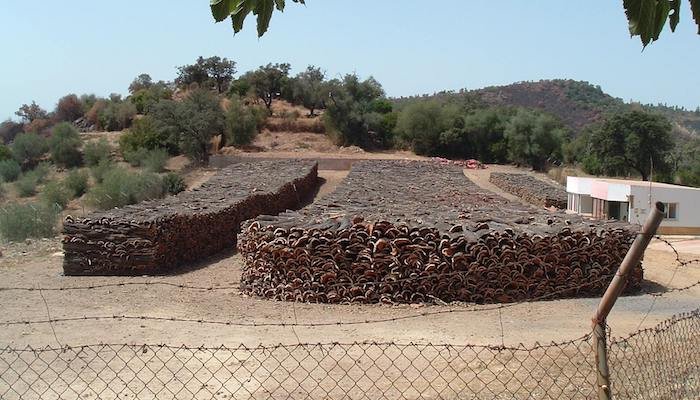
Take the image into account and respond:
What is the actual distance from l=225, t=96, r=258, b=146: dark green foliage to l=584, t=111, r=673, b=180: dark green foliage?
87.4 ft

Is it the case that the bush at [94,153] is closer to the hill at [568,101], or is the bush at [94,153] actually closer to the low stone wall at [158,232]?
the low stone wall at [158,232]

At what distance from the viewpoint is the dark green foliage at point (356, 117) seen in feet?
203

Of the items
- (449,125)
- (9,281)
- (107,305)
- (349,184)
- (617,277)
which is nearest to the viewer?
(617,277)

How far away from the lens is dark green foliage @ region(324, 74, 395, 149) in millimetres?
61938

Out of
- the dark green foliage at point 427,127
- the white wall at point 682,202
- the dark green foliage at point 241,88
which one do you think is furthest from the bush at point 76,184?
the dark green foliage at point 241,88

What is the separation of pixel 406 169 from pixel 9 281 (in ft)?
78.3

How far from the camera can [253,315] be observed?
11727 mm

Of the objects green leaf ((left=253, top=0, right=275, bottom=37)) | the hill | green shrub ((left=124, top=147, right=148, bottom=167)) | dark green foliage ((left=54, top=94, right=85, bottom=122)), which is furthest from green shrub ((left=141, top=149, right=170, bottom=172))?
the hill

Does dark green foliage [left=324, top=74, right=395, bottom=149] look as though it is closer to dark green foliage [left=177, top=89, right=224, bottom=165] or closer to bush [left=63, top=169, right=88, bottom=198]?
dark green foliage [left=177, top=89, right=224, bottom=165]

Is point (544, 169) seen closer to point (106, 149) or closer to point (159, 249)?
point (106, 149)

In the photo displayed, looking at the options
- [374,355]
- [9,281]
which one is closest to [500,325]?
[374,355]

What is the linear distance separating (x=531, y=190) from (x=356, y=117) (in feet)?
94.9

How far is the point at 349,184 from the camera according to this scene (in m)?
25.9

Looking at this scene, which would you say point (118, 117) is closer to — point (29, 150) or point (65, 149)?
point (29, 150)
